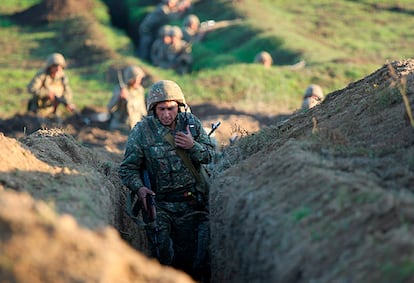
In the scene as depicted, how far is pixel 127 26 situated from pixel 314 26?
391 inches

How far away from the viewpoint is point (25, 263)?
450 centimetres

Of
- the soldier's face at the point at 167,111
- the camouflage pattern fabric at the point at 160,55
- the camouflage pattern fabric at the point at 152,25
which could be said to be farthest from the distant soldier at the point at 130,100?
the camouflage pattern fabric at the point at 152,25

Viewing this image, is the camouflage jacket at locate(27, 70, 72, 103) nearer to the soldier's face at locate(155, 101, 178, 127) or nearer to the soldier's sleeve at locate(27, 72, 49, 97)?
the soldier's sleeve at locate(27, 72, 49, 97)

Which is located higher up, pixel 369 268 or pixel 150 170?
pixel 369 268

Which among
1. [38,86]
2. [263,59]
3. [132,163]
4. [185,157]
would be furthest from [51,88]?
[185,157]

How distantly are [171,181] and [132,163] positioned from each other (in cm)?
47

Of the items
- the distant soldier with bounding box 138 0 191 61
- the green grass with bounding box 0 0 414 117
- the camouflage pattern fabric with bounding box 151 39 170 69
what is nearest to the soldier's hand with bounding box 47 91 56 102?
the green grass with bounding box 0 0 414 117

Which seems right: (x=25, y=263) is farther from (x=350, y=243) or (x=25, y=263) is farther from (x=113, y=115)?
(x=113, y=115)

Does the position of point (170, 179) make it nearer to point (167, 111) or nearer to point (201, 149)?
point (201, 149)

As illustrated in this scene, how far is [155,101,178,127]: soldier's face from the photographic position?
8.34 meters

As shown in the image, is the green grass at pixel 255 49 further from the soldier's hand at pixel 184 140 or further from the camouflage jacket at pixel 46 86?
the soldier's hand at pixel 184 140

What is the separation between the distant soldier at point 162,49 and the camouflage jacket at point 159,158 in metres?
20.1

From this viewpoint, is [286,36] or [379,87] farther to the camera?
[286,36]

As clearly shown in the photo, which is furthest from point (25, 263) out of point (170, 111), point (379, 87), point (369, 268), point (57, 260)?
point (379, 87)
